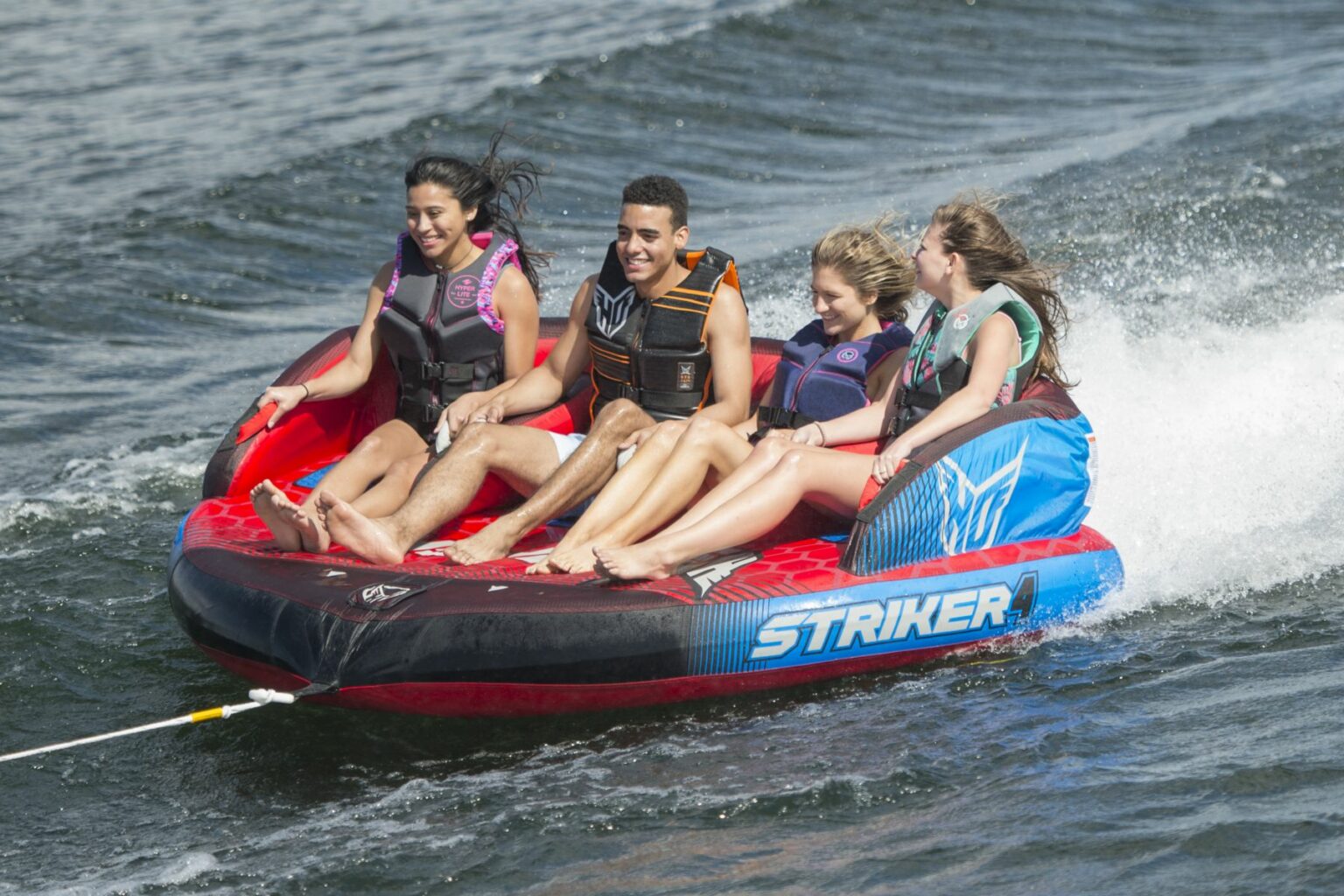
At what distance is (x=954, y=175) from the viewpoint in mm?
11406

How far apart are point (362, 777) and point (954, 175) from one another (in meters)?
8.00

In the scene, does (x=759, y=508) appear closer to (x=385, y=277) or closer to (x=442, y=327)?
(x=442, y=327)

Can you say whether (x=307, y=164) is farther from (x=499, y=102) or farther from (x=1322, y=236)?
(x=1322, y=236)

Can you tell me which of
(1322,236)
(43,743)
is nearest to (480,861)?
(43,743)

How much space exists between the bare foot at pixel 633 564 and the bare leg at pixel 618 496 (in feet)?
0.63

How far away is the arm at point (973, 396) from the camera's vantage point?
472cm

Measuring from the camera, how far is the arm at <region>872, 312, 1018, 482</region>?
472cm

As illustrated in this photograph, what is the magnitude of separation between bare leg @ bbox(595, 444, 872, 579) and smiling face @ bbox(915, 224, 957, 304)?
0.58m

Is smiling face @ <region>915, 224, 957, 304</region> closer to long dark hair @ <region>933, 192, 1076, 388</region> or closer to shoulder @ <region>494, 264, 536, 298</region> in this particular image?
long dark hair @ <region>933, 192, 1076, 388</region>

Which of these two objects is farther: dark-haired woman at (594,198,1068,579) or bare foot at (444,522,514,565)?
bare foot at (444,522,514,565)

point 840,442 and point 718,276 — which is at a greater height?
point 718,276

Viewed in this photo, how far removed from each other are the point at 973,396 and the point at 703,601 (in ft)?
3.38

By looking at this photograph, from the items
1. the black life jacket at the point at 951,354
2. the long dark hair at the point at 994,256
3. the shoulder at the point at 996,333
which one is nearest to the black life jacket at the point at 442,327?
the black life jacket at the point at 951,354

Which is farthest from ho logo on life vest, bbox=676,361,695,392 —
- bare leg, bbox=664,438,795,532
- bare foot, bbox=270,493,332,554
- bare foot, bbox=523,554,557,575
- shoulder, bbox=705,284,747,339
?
bare foot, bbox=270,493,332,554
